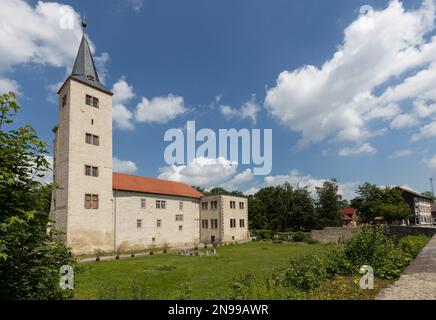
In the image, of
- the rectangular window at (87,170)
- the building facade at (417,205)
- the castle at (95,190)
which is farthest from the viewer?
the building facade at (417,205)

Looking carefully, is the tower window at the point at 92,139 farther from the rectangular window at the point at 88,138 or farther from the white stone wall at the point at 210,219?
the white stone wall at the point at 210,219

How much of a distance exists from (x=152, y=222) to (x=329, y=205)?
3847 cm

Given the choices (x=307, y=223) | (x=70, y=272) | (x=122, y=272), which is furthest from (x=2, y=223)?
(x=307, y=223)

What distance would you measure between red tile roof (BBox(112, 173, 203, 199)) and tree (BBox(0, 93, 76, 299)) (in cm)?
2877

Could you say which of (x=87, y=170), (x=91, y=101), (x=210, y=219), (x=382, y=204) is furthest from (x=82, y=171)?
(x=382, y=204)

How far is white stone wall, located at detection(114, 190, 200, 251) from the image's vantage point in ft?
108

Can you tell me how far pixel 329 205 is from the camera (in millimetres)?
58406

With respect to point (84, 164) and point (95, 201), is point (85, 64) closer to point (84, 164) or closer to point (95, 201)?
point (84, 164)

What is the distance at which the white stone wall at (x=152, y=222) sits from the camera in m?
33.0

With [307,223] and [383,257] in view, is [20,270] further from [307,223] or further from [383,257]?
[307,223]

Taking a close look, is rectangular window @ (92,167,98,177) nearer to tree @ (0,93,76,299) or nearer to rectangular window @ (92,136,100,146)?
rectangular window @ (92,136,100,146)

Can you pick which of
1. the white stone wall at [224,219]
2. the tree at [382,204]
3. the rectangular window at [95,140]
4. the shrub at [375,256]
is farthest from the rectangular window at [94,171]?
the tree at [382,204]

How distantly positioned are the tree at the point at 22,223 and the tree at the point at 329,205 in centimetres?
5849
